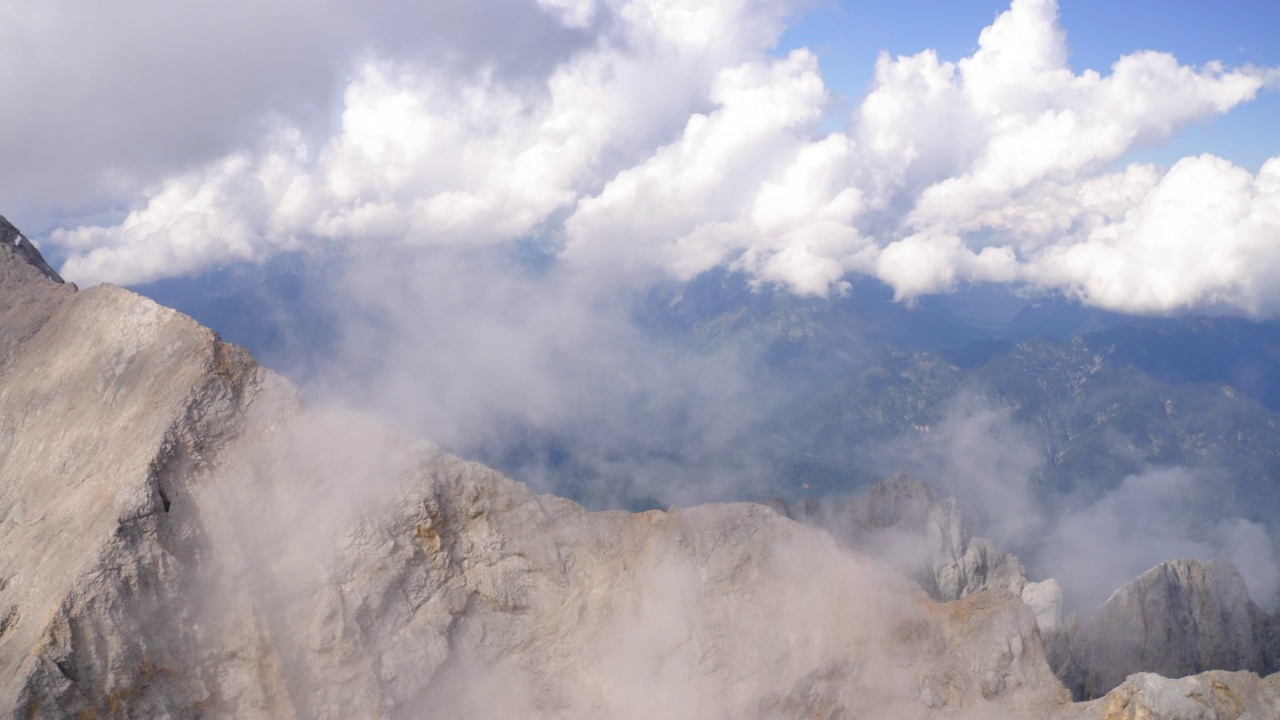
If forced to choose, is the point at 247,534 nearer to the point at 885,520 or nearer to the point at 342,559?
the point at 342,559

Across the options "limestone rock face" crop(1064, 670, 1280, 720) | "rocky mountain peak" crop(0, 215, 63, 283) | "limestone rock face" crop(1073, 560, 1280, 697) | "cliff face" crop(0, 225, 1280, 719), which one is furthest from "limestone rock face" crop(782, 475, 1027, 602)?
"rocky mountain peak" crop(0, 215, 63, 283)

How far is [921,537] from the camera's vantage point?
10731cm

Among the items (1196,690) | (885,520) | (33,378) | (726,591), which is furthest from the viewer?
(885,520)

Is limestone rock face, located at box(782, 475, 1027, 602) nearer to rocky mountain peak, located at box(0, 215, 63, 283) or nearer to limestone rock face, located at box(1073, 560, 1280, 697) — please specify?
limestone rock face, located at box(1073, 560, 1280, 697)

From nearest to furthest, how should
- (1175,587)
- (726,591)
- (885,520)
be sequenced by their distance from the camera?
(726,591) < (1175,587) < (885,520)

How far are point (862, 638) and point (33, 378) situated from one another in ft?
168

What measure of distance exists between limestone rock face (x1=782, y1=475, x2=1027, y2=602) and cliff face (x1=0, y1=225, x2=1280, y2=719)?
60.7m

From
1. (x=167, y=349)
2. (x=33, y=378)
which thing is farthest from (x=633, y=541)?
(x=33, y=378)

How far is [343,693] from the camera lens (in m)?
34.3

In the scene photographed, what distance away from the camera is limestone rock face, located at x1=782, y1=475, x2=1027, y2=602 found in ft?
339

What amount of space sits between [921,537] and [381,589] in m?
89.3

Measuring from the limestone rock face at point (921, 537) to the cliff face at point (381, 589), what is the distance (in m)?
60.7

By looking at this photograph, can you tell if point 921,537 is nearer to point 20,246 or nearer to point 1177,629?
point 1177,629

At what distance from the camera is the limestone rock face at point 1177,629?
77.2 meters
